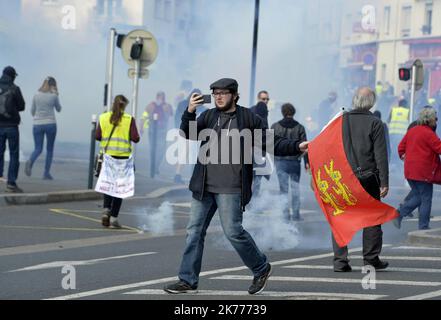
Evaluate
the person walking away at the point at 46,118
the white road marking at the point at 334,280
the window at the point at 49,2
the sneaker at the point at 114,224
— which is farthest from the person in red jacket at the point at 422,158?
the window at the point at 49,2

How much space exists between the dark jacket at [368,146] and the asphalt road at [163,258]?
36.7 inches

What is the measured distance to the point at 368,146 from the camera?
10695 mm

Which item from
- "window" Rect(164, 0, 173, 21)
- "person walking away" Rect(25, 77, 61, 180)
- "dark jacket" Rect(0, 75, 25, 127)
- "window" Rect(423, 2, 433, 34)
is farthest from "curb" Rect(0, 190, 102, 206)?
"window" Rect(423, 2, 433, 34)

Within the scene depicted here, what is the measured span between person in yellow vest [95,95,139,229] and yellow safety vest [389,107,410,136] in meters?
14.3

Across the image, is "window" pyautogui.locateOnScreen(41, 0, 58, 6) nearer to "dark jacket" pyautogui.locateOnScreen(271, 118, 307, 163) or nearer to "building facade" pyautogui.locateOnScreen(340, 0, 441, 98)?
"building facade" pyautogui.locateOnScreen(340, 0, 441, 98)

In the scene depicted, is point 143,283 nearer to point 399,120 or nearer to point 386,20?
point 399,120

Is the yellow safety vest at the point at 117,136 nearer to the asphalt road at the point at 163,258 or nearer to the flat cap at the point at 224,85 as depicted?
the asphalt road at the point at 163,258

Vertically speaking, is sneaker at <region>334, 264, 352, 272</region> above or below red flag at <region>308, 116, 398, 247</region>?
below

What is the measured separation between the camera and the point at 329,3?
40.2 meters

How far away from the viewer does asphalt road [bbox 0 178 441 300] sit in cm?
962

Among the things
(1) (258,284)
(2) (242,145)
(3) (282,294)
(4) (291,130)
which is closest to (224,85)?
(2) (242,145)

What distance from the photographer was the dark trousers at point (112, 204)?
14641mm

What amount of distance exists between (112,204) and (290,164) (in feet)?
10.4
